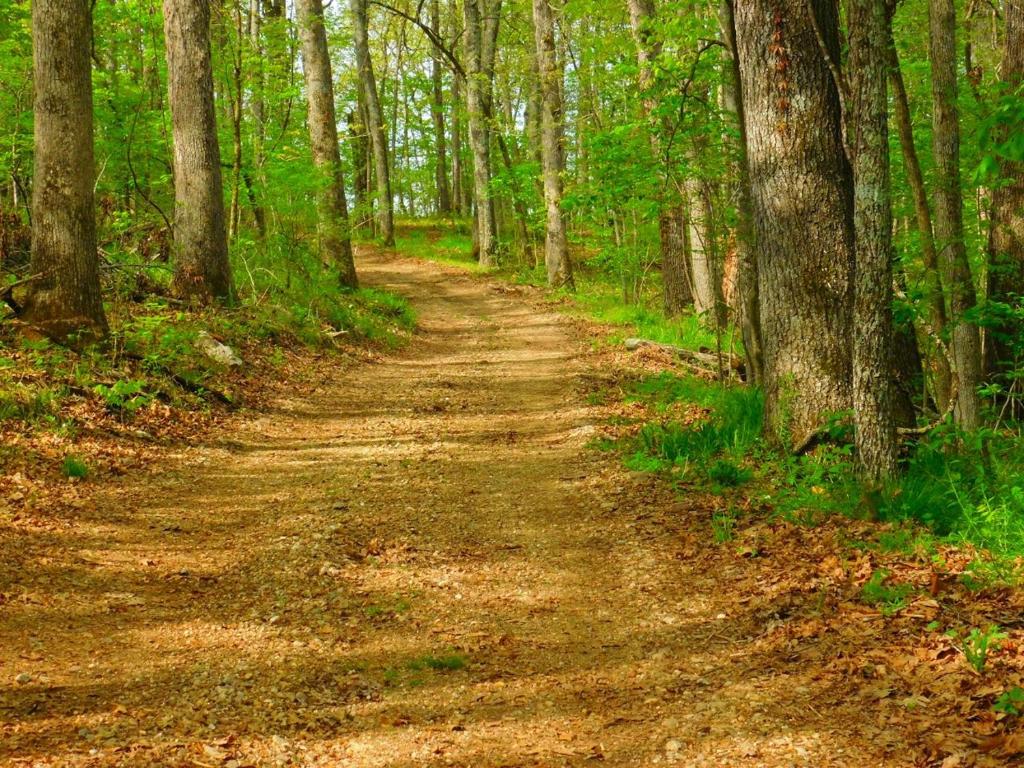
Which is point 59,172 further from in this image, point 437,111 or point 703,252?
point 437,111

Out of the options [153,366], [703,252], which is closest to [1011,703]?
[703,252]

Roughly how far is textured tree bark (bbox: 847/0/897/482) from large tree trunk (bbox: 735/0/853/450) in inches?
28.0

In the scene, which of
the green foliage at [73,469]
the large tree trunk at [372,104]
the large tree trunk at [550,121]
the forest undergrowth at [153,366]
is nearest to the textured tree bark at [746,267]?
the forest undergrowth at [153,366]

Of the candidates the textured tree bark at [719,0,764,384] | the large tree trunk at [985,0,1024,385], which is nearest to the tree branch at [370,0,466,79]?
the textured tree bark at [719,0,764,384]

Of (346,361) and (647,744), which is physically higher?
(346,361)

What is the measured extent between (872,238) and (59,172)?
7.14 meters

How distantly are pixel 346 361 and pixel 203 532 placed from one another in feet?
21.2

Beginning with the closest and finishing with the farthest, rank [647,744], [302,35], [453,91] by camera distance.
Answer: [647,744] → [302,35] → [453,91]

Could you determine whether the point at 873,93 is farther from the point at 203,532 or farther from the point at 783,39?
the point at 203,532

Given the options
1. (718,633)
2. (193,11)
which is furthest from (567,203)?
(718,633)

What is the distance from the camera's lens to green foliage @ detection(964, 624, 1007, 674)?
3.18 meters

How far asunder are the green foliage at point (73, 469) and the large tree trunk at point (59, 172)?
2145 mm

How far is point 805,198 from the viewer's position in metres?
5.78

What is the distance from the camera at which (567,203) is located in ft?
40.8
